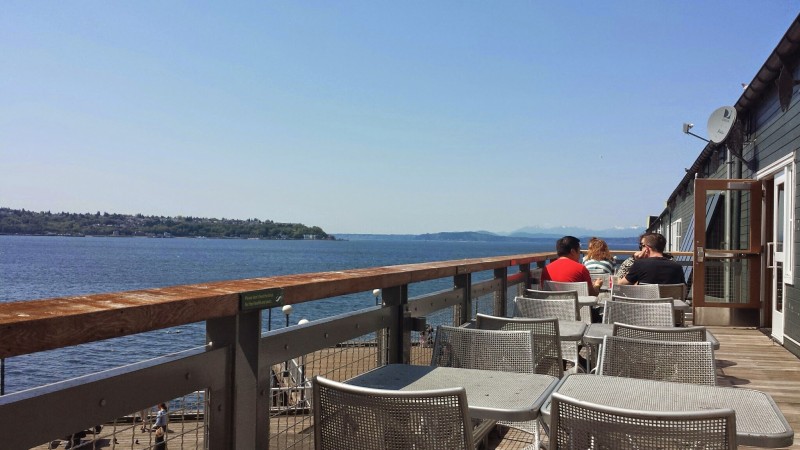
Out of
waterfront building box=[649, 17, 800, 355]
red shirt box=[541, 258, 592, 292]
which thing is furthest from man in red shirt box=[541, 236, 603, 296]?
waterfront building box=[649, 17, 800, 355]

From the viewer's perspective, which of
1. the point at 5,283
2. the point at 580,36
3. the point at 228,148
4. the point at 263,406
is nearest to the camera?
the point at 263,406

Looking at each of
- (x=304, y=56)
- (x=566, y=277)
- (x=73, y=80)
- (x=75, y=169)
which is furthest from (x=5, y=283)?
(x=566, y=277)

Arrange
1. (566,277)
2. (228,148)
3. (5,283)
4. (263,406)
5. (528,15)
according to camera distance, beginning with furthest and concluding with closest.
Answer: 1. (228,148)
2. (5,283)
3. (528,15)
4. (566,277)
5. (263,406)

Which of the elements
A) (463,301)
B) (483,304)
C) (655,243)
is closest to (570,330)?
(463,301)

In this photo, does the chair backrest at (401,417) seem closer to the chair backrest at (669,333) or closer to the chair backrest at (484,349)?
the chair backrest at (484,349)

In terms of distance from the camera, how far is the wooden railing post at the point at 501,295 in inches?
232

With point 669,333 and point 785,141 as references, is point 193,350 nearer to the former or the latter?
point 669,333

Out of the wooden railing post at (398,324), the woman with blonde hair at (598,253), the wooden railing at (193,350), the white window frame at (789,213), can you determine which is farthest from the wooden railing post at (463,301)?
the white window frame at (789,213)

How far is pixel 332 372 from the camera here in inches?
104

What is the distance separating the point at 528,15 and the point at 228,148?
96830mm

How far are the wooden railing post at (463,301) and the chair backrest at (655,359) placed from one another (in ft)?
5.57

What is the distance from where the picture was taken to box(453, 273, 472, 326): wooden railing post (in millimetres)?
4586

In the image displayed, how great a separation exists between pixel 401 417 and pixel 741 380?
16.5ft

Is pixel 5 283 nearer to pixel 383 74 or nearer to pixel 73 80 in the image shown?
pixel 73 80
